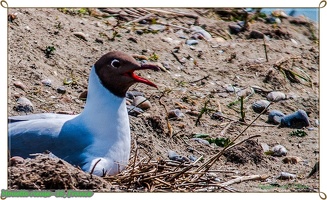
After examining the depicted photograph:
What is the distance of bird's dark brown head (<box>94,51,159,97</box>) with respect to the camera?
6773mm

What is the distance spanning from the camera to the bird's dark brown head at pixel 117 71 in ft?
22.2

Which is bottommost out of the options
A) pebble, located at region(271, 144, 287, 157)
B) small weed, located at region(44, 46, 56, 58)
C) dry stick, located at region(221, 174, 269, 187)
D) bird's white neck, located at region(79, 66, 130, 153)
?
pebble, located at region(271, 144, 287, 157)

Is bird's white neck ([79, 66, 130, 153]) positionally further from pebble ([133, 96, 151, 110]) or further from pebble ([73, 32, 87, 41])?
pebble ([73, 32, 87, 41])

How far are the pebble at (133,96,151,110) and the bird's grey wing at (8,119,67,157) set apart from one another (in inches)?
61.6

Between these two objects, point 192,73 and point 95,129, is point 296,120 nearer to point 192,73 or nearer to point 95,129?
point 192,73

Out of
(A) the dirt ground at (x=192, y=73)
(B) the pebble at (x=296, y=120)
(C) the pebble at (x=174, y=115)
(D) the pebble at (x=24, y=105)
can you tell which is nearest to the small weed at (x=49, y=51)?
(A) the dirt ground at (x=192, y=73)

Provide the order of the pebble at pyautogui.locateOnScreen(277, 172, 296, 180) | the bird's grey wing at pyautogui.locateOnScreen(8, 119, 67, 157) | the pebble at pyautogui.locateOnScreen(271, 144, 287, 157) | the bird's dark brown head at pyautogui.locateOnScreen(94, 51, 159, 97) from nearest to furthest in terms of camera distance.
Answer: the bird's grey wing at pyautogui.locateOnScreen(8, 119, 67, 157), the bird's dark brown head at pyautogui.locateOnScreen(94, 51, 159, 97), the pebble at pyautogui.locateOnScreen(277, 172, 296, 180), the pebble at pyautogui.locateOnScreen(271, 144, 287, 157)

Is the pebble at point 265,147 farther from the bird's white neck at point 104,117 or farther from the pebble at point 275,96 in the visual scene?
the bird's white neck at point 104,117

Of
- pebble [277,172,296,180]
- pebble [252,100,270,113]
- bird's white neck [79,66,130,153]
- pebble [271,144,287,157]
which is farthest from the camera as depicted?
pebble [252,100,270,113]

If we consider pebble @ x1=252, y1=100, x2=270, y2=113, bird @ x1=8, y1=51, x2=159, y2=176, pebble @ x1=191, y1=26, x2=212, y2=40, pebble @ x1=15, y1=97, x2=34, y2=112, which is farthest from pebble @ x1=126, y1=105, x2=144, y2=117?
pebble @ x1=191, y1=26, x2=212, y2=40

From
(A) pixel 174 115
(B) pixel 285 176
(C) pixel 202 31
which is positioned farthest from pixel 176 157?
(C) pixel 202 31

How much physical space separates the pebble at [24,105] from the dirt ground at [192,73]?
0.10ft

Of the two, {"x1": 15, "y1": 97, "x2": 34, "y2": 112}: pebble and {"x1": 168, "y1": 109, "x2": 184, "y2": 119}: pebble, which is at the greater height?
{"x1": 15, "y1": 97, "x2": 34, "y2": 112}: pebble

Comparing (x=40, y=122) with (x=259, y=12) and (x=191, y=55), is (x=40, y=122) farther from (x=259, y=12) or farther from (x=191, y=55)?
(x=259, y=12)
